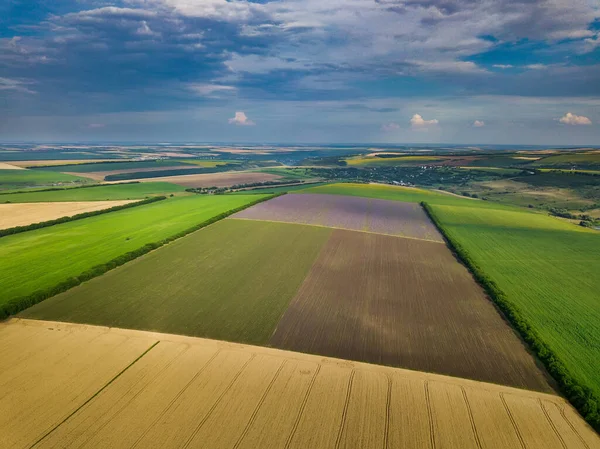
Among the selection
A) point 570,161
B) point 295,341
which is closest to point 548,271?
point 295,341

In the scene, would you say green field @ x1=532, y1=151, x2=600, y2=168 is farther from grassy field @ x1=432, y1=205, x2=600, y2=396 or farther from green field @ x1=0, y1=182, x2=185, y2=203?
green field @ x1=0, y1=182, x2=185, y2=203

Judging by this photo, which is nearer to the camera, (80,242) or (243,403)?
(243,403)

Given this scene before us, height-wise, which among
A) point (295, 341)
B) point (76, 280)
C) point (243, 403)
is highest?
point (76, 280)

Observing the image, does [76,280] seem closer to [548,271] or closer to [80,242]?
[80,242]

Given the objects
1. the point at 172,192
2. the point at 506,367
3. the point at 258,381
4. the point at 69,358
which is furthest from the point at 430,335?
the point at 172,192

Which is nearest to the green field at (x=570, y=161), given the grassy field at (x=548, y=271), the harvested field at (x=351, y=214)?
the grassy field at (x=548, y=271)

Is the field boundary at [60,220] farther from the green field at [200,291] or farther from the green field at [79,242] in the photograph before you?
the green field at [200,291]

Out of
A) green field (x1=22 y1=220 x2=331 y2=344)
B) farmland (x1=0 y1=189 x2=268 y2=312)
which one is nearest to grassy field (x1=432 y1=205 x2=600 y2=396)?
green field (x1=22 y1=220 x2=331 y2=344)
